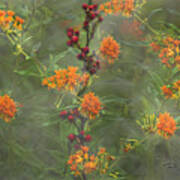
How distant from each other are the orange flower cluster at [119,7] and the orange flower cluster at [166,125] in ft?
0.66

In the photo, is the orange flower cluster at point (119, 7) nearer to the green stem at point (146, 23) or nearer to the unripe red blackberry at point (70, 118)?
the green stem at point (146, 23)

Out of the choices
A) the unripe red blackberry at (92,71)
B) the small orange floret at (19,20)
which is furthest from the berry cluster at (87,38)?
the small orange floret at (19,20)

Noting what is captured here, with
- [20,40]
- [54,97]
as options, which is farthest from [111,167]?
[20,40]

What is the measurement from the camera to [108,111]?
0.52 m

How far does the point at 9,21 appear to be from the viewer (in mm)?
508

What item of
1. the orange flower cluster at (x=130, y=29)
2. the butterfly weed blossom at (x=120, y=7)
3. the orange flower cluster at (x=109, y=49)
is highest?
the butterfly weed blossom at (x=120, y=7)

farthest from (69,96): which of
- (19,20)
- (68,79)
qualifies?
(19,20)

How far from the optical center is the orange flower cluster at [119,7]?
0.55 m

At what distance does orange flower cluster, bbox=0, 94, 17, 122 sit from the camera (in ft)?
1.68

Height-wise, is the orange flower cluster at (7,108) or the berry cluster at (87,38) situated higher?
the berry cluster at (87,38)

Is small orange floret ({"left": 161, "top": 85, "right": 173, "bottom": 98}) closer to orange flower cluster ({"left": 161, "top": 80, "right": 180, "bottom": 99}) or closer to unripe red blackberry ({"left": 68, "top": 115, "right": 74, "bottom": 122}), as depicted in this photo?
orange flower cluster ({"left": 161, "top": 80, "right": 180, "bottom": 99})

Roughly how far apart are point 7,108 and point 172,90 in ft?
0.94

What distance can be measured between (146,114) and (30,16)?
28 centimetres

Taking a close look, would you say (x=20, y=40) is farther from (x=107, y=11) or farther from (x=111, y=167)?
(x=111, y=167)
